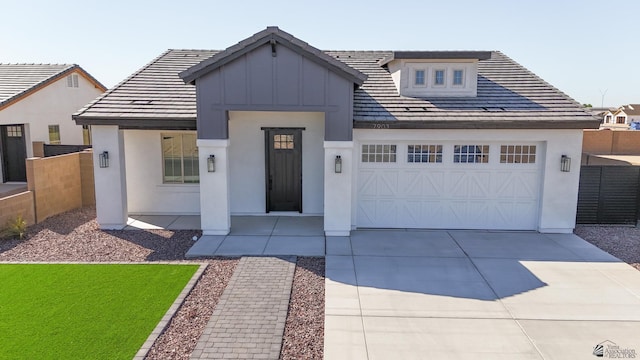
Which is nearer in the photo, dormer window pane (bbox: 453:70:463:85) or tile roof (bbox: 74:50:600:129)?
tile roof (bbox: 74:50:600:129)

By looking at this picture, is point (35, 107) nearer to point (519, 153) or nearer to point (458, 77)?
point (458, 77)

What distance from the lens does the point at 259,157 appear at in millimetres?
12977

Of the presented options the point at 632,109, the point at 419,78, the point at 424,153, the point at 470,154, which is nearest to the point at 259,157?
the point at 424,153

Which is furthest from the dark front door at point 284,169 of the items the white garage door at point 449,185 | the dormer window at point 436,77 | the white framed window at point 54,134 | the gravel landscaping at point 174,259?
the white framed window at point 54,134

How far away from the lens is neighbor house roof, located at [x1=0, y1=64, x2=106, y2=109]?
17.0m

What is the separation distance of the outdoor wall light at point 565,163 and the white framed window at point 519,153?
0.64 metres

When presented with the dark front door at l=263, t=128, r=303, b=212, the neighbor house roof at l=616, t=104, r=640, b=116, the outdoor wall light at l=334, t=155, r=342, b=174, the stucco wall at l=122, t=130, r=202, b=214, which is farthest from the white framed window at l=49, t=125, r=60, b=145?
the neighbor house roof at l=616, t=104, r=640, b=116

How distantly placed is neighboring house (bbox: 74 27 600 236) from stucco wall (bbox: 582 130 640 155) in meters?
17.6

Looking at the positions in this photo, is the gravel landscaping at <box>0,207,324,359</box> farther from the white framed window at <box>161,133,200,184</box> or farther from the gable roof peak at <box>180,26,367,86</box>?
the gable roof peak at <box>180,26,367,86</box>

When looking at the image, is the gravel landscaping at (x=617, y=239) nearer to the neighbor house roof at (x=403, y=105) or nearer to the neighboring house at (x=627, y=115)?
the neighbor house roof at (x=403, y=105)

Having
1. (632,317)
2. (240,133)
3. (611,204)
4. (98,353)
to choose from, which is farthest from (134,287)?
(611,204)

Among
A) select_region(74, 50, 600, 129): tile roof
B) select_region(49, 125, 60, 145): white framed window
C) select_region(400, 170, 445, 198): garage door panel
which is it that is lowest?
select_region(400, 170, 445, 198): garage door panel

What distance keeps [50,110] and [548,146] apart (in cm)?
1872

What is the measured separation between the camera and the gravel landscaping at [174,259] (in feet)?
20.2
